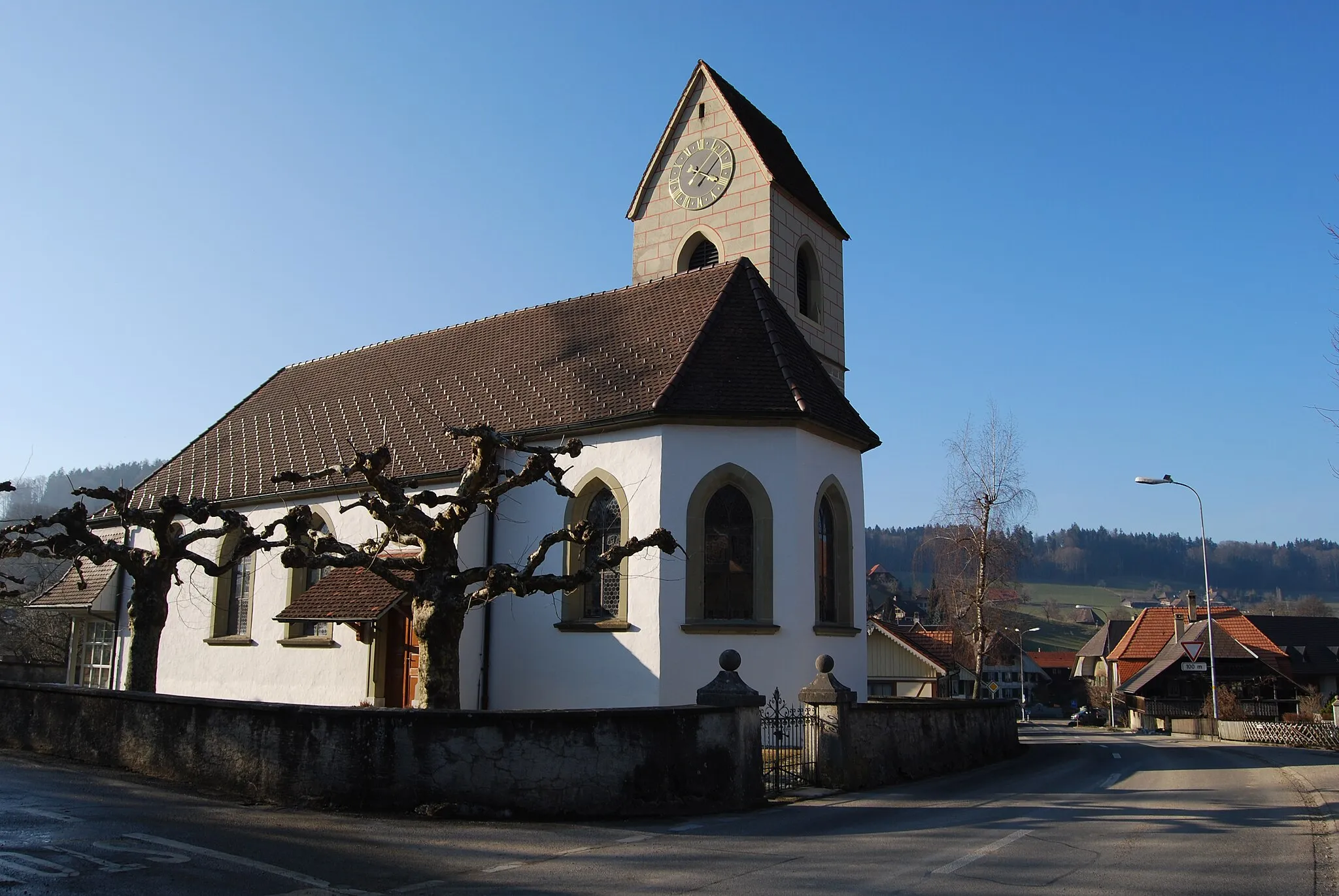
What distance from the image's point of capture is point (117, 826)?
9.48 meters

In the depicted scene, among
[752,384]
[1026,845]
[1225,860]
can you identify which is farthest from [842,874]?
[752,384]

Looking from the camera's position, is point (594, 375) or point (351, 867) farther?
point (594, 375)

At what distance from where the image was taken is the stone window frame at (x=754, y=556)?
56.7 ft

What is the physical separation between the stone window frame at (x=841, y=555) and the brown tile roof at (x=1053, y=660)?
10543 cm

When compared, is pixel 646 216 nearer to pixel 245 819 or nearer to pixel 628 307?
pixel 628 307

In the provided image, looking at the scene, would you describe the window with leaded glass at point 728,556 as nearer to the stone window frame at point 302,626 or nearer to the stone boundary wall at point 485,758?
the stone boundary wall at point 485,758

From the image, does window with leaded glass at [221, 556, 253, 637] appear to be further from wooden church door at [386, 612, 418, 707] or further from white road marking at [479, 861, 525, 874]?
white road marking at [479, 861, 525, 874]

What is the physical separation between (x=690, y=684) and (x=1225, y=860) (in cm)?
935

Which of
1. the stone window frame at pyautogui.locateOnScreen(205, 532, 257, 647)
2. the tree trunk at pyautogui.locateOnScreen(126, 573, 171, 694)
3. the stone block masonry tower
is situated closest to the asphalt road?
the tree trunk at pyautogui.locateOnScreen(126, 573, 171, 694)

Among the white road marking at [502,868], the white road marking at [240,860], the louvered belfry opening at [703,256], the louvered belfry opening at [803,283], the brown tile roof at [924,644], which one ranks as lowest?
the white road marking at [502,868]

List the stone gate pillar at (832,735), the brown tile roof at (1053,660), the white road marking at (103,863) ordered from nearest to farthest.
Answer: the white road marking at (103,863)
the stone gate pillar at (832,735)
the brown tile roof at (1053,660)

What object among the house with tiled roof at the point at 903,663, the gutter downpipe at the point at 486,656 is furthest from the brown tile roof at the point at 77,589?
the house with tiled roof at the point at 903,663

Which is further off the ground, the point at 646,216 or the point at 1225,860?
the point at 646,216

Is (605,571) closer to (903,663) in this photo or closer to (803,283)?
(803,283)
